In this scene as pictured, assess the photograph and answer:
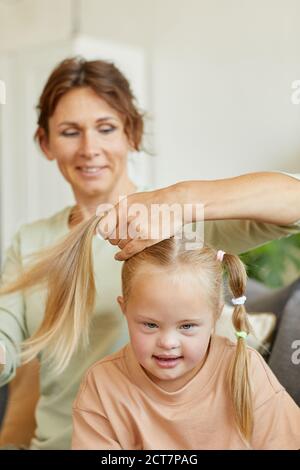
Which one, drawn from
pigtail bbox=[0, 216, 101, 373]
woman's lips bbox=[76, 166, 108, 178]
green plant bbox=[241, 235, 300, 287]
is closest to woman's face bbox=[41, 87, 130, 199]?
woman's lips bbox=[76, 166, 108, 178]

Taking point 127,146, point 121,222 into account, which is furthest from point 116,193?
point 121,222

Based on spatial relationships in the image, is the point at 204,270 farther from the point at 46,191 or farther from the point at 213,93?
the point at 46,191

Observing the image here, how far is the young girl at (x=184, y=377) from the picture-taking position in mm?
817

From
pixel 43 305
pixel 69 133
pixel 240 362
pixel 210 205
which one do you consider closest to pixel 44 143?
pixel 69 133

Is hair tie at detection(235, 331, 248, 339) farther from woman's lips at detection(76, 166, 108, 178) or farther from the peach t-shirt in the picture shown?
woman's lips at detection(76, 166, 108, 178)

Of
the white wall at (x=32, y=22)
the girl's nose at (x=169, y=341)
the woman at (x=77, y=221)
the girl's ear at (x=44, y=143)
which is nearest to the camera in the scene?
the girl's nose at (x=169, y=341)

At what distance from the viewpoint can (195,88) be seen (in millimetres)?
1109

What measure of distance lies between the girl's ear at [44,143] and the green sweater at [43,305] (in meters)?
0.09

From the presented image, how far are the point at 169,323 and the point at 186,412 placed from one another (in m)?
0.12

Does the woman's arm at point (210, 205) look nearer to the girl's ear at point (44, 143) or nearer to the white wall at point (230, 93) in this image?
the white wall at point (230, 93)

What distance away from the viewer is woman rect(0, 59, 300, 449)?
3.18 feet

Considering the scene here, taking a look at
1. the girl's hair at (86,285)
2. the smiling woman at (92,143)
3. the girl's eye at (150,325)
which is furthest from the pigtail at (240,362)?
the smiling woman at (92,143)

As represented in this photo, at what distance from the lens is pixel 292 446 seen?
0.84m

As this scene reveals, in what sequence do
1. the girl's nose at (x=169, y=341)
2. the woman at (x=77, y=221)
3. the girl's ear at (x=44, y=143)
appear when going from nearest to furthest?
the girl's nose at (x=169, y=341) → the woman at (x=77, y=221) → the girl's ear at (x=44, y=143)
